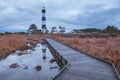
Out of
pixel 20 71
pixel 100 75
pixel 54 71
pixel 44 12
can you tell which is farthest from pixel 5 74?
pixel 44 12

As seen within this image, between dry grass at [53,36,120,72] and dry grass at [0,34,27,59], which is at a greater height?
dry grass at [53,36,120,72]

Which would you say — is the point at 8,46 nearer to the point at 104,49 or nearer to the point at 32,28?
the point at 104,49

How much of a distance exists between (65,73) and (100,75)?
1439 millimetres

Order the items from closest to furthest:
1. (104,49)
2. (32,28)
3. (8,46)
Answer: (104,49), (8,46), (32,28)

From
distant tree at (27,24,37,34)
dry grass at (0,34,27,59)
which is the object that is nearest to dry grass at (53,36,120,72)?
dry grass at (0,34,27,59)

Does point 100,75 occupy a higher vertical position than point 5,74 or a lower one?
higher

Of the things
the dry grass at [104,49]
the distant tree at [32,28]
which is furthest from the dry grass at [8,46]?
the distant tree at [32,28]

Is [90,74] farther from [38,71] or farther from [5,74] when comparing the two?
[5,74]

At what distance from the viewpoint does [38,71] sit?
11023 millimetres

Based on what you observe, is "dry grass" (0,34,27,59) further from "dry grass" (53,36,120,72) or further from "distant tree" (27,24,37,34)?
"distant tree" (27,24,37,34)

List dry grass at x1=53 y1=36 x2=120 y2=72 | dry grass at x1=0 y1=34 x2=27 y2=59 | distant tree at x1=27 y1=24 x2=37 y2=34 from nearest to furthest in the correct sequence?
1. dry grass at x1=53 y1=36 x2=120 y2=72
2. dry grass at x1=0 y1=34 x2=27 y2=59
3. distant tree at x1=27 y1=24 x2=37 y2=34

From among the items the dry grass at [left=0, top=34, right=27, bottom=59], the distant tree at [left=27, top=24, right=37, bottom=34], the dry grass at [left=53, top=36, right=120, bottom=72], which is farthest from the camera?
the distant tree at [left=27, top=24, right=37, bottom=34]

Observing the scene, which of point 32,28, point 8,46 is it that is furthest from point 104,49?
point 32,28

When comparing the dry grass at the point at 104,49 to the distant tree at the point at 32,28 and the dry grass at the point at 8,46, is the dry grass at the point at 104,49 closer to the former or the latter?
the dry grass at the point at 8,46
